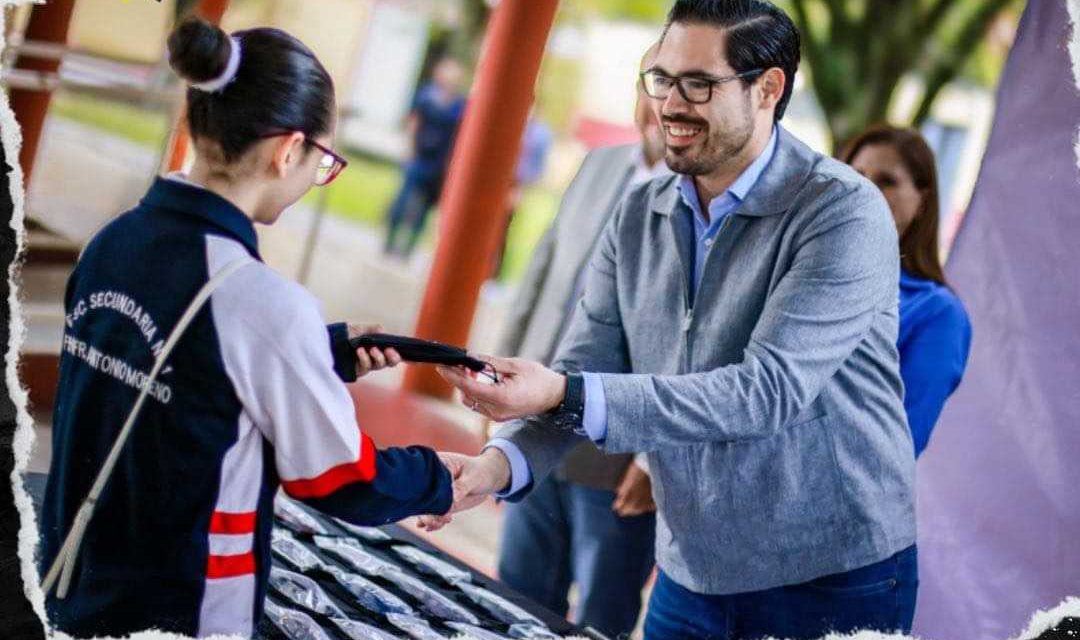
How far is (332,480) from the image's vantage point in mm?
1396

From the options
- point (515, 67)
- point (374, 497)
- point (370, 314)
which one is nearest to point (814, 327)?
point (374, 497)

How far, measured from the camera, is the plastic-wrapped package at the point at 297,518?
7.13 feet

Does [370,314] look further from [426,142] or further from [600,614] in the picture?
[600,614]

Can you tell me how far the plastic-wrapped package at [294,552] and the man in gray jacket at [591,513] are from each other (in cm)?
69

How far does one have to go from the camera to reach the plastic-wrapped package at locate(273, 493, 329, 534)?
217cm

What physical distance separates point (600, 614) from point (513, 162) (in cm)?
326

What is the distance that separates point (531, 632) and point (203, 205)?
894mm

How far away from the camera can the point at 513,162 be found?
18.7 ft

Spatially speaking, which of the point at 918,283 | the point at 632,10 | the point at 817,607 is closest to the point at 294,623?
the point at 817,607

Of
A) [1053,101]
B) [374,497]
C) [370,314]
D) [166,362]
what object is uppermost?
[1053,101]

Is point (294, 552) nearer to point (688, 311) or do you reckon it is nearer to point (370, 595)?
point (370, 595)

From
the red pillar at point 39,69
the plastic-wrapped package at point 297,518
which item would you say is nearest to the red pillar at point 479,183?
the red pillar at point 39,69

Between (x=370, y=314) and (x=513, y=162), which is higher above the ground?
(x=513, y=162)

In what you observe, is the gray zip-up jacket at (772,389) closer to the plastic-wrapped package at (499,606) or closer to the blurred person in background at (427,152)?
the plastic-wrapped package at (499,606)
